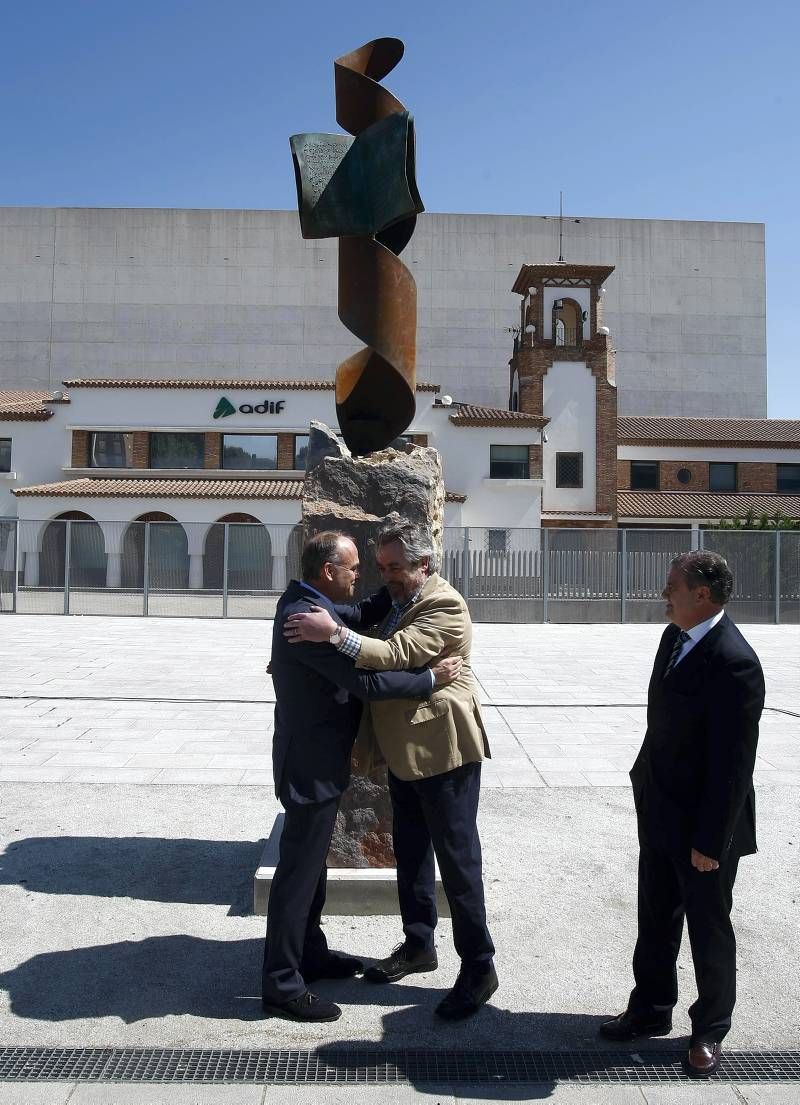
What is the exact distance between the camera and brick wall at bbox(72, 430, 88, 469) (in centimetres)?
3550

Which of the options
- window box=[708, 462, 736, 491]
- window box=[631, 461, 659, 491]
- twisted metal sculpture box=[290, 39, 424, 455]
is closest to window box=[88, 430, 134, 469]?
window box=[631, 461, 659, 491]

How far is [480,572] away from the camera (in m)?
21.6

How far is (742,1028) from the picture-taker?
3295 millimetres

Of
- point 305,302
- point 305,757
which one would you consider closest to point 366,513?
point 305,757

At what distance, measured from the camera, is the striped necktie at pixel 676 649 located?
3.10 metres

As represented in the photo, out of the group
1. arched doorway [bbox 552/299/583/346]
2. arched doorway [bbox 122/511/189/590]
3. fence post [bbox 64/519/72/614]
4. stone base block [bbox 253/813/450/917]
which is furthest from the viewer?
arched doorway [bbox 552/299/583/346]

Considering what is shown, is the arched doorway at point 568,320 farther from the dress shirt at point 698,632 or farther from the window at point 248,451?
the dress shirt at point 698,632

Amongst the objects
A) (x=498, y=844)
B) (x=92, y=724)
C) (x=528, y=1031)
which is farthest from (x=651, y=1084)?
(x=92, y=724)

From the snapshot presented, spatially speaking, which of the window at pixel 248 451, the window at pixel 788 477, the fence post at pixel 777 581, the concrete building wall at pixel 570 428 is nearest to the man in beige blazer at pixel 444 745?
the fence post at pixel 777 581

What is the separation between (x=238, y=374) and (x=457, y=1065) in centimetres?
4828

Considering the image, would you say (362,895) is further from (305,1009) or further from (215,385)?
(215,385)

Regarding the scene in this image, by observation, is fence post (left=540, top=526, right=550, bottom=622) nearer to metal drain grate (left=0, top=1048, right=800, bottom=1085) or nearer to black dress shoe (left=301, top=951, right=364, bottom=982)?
black dress shoe (left=301, top=951, right=364, bottom=982)

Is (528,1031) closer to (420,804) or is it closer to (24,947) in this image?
(420,804)

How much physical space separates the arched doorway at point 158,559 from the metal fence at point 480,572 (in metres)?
0.03
